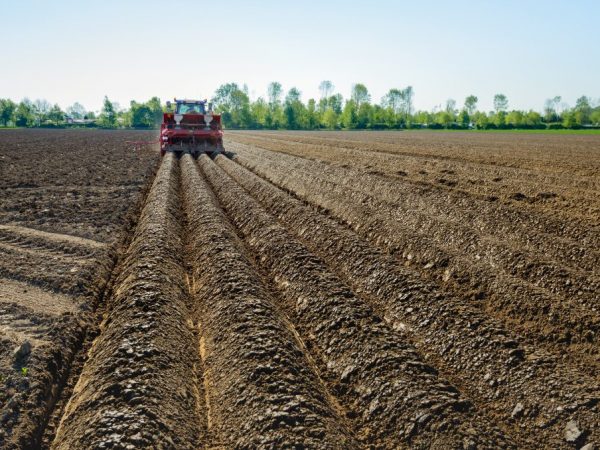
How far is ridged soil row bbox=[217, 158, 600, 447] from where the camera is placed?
3.64 meters

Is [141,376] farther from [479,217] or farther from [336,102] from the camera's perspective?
[336,102]

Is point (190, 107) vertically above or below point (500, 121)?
above

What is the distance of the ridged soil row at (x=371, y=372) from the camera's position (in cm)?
347

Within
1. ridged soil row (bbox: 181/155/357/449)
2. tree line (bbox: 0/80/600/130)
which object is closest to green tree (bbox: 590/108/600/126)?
tree line (bbox: 0/80/600/130)

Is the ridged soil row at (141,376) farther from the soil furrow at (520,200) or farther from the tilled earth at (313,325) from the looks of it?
the soil furrow at (520,200)

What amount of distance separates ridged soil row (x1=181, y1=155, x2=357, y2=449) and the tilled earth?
0.06ft

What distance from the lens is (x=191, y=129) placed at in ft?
73.4

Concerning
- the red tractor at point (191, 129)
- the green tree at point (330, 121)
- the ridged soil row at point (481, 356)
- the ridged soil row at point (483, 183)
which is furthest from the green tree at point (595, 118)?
the ridged soil row at point (481, 356)

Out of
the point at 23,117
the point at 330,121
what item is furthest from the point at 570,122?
the point at 23,117

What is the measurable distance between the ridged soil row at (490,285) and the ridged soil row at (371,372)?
4.43 feet

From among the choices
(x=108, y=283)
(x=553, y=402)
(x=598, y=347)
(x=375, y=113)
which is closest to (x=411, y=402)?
(x=553, y=402)

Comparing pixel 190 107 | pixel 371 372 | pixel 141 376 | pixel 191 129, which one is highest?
pixel 190 107

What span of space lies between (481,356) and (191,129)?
19.5 m

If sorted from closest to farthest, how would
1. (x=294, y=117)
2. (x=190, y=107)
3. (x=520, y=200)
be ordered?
(x=520, y=200)
(x=190, y=107)
(x=294, y=117)
